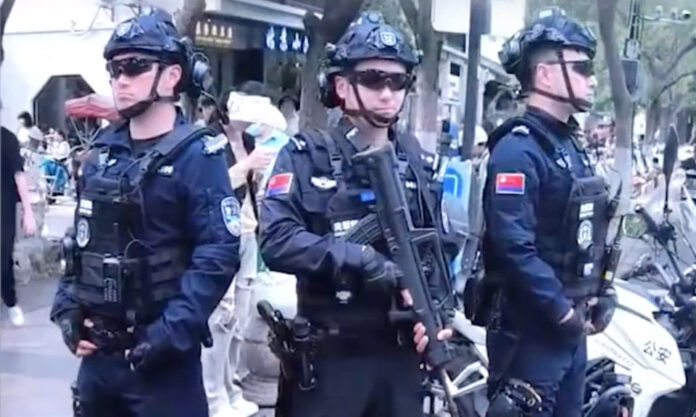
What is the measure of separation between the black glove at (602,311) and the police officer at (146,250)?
5.05ft

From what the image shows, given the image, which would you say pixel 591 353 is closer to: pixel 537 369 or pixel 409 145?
pixel 537 369

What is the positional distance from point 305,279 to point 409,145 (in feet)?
1.91

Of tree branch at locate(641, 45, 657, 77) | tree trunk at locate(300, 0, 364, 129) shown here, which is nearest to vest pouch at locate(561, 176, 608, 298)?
tree trunk at locate(300, 0, 364, 129)

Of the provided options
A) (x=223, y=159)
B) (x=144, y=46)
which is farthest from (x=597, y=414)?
(x=144, y=46)

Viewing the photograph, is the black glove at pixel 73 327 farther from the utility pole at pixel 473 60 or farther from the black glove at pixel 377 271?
the utility pole at pixel 473 60

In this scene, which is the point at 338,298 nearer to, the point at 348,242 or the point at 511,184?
the point at 348,242

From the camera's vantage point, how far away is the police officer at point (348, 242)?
12.8ft

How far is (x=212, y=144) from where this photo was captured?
3.84 metres

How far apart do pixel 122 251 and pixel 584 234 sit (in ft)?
5.50

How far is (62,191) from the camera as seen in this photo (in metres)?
16.3

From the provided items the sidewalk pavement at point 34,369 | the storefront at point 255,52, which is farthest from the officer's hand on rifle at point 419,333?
the storefront at point 255,52

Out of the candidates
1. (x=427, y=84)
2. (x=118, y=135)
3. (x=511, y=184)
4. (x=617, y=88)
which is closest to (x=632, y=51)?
(x=617, y=88)

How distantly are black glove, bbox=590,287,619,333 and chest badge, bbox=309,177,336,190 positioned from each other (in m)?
1.25

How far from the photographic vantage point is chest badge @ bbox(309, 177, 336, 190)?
3.96 metres
